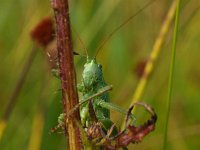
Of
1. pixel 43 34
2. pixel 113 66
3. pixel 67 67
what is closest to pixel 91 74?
pixel 67 67

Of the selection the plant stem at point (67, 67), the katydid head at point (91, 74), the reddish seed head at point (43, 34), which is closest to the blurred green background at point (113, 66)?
the reddish seed head at point (43, 34)

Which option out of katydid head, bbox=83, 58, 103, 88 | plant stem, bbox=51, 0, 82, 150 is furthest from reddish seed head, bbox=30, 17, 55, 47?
plant stem, bbox=51, 0, 82, 150

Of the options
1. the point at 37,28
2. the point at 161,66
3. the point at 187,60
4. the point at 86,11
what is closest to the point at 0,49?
the point at 86,11

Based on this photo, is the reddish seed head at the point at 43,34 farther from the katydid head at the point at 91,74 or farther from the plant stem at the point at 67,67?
the plant stem at the point at 67,67

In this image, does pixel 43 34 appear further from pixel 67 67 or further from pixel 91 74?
pixel 67 67

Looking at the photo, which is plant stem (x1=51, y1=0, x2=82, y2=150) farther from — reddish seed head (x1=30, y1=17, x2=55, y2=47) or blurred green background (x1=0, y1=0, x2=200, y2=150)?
blurred green background (x1=0, y1=0, x2=200, y2=150)

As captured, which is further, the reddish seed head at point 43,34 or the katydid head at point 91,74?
the reddish seed head at point 43,34
